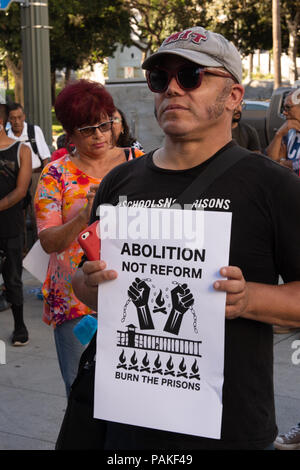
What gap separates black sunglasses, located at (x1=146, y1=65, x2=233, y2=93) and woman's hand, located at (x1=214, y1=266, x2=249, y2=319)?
572 millimetres

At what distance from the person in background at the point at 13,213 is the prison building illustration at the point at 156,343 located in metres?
4.27

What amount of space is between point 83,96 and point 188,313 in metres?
1.95

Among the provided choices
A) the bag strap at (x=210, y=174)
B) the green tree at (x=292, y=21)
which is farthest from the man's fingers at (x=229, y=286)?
the green tree at (x=292, y=21)

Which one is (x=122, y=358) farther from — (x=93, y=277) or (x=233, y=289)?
(x=233, y=289)

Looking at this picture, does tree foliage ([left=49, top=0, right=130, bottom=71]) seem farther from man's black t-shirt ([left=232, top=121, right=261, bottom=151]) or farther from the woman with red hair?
the woman with red hair

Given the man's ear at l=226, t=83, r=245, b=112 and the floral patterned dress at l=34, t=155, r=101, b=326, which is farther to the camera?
the floral patterned dress at l=34, t=155, r=101, b=326

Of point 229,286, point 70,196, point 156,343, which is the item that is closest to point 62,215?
point 70,196

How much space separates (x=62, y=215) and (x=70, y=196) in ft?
0.32

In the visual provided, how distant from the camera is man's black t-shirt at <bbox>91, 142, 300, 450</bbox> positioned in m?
2.16

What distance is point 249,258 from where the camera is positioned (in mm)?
2168

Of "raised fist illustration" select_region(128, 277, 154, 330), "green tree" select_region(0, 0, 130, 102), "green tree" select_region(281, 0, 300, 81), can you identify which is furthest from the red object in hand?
"green tree" select_region(281, 0, 300, 81)

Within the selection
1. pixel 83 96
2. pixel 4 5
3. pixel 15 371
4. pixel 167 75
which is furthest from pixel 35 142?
pixel 167 75

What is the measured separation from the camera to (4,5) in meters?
9.59
